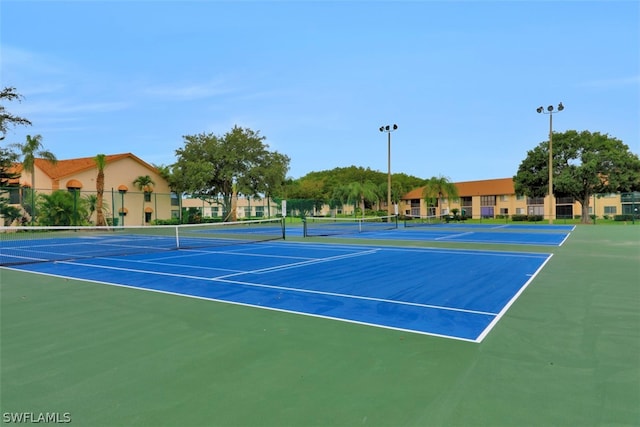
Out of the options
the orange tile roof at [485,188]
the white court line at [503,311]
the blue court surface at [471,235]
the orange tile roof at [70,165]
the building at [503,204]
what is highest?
the orange tile roof at [70,165]

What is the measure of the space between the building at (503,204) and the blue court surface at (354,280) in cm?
5022

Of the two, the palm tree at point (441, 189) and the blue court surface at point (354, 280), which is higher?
the palm tree at point (441, 189)

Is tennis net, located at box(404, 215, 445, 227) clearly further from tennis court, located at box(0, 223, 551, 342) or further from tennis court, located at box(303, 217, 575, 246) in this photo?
tennis court, located at box(0, 223, 551, 342)

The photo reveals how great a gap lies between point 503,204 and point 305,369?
223 feet

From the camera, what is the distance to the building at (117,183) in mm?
35969

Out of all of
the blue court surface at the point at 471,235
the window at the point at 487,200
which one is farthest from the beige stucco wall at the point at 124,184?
the window at the point at 487,200

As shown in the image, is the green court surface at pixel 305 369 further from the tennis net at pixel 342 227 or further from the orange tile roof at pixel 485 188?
the orange tile roof at pixel 485 188

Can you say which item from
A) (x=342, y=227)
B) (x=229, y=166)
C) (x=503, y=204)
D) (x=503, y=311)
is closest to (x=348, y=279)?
(x=503, y=311)

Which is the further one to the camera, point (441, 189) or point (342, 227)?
point (441, 189)

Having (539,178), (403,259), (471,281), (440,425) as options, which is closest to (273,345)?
(440,425)

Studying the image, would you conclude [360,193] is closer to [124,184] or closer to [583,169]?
[583,169]

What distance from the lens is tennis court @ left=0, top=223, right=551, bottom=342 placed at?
5.30 meters

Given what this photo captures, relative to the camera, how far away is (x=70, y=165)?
39.4m

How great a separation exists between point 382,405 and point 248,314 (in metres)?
2.81
